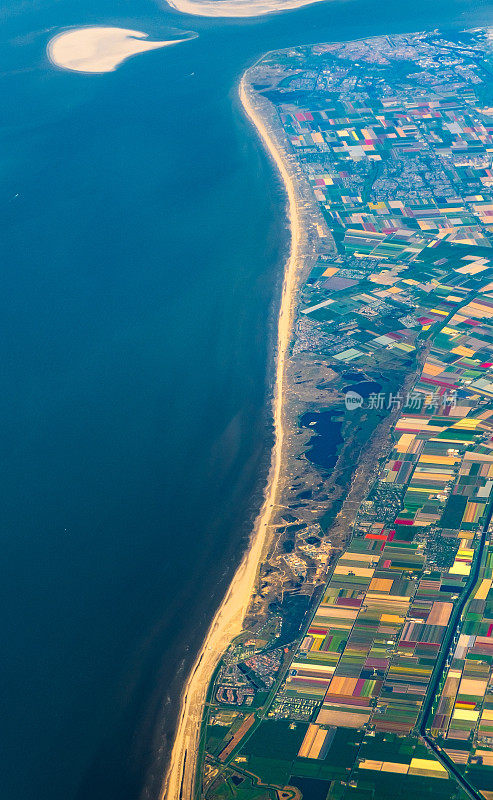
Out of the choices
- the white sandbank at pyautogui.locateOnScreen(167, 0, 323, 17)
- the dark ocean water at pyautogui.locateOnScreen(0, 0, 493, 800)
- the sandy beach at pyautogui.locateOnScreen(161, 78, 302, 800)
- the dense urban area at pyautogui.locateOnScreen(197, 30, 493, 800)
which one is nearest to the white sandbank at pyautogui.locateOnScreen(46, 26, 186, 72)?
the dark ocean water at pyautogui.locateOnScreen(0, 0, 493, 800)

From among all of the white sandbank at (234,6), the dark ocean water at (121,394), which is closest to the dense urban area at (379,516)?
the dark ocean water at (121,394)

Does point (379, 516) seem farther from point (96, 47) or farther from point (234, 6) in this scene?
point (234, 6)

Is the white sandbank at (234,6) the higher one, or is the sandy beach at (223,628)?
the white sandbank at (234,6)

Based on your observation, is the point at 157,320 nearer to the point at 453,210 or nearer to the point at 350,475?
the point at 350,475

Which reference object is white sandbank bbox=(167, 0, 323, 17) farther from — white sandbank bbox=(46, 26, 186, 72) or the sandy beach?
the sandy beach

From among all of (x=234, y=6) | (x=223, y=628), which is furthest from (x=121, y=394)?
(x=234, y=6)

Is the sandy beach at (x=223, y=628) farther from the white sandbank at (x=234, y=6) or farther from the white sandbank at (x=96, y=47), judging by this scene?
the white sandbank at (x=234, y=6)
